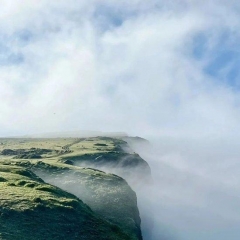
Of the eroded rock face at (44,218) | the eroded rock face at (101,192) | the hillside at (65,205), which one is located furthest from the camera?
the eroded rock face at (101,192)

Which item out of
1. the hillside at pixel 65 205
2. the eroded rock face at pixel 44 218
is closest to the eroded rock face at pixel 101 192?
the hillside at pixel 65 205

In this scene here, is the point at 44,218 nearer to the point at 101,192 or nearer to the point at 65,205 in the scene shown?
the point at 65,205

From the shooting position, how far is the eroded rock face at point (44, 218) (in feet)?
105

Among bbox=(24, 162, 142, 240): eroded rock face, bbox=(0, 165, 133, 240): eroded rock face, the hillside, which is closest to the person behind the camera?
bbox=(0, 165, 133, 240): eroded rock face

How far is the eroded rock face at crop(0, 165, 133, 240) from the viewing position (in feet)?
105

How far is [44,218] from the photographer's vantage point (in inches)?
1372

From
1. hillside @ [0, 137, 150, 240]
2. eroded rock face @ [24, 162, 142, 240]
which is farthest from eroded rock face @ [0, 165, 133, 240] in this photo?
eroded rock face @ [24, 162, 142, 240]

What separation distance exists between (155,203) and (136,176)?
13395 millimetres

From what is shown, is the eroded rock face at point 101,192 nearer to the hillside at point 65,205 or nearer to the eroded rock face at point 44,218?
the hillside at point 65,205

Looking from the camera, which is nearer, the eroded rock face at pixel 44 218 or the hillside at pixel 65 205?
the eroded rock face at pixel 44 218

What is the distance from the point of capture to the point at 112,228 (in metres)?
38.9

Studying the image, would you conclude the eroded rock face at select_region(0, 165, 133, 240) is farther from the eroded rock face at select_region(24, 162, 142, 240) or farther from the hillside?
the eroded rock face at select_region(24, 162, 142, 240)

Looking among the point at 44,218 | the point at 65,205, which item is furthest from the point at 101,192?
the point at 44,218

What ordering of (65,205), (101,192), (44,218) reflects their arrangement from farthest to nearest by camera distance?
(101,192), (65,205), (44,218)
